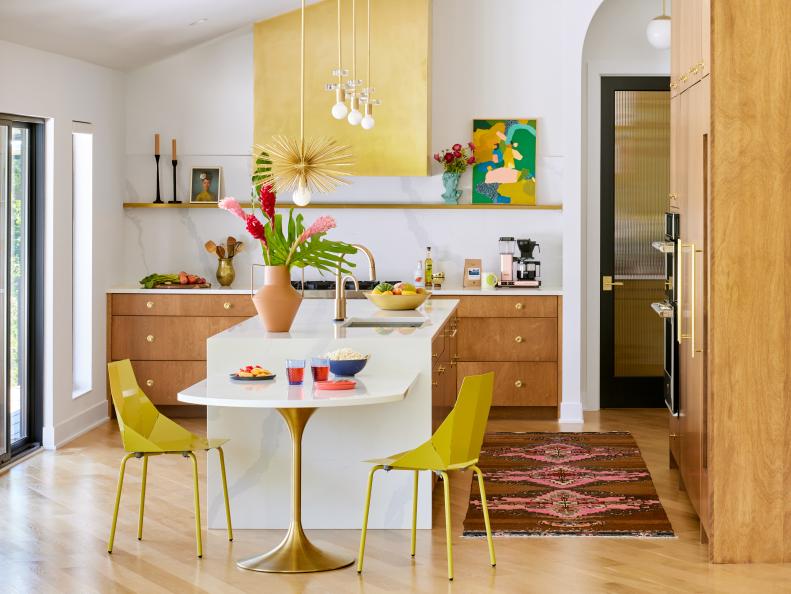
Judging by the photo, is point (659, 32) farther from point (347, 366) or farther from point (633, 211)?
point (347, 366)

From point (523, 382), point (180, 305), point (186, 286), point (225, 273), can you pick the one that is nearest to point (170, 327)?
point (180, 305)

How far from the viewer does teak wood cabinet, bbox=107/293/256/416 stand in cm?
740

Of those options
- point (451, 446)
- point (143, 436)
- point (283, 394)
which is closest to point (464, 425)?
point (451, 446)

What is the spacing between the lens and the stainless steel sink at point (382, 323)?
5.33 metres

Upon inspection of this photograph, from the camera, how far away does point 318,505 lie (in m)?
4.71

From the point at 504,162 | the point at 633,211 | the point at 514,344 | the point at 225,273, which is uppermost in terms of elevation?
the point at 504,162

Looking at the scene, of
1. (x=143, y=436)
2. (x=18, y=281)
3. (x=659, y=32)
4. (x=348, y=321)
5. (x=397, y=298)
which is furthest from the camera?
(x=659, y=32)

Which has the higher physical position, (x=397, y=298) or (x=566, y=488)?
(x=397, y=298)

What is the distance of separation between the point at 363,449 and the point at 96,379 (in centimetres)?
314

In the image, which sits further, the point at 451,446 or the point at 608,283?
the point at 608,283

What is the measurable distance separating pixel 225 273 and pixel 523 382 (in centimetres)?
214

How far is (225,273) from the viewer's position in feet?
25.5

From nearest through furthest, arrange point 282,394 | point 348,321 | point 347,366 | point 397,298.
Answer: point 282,394 → point 347,366 → point 348,321 → point 397,298

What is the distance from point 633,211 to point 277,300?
368 cm
